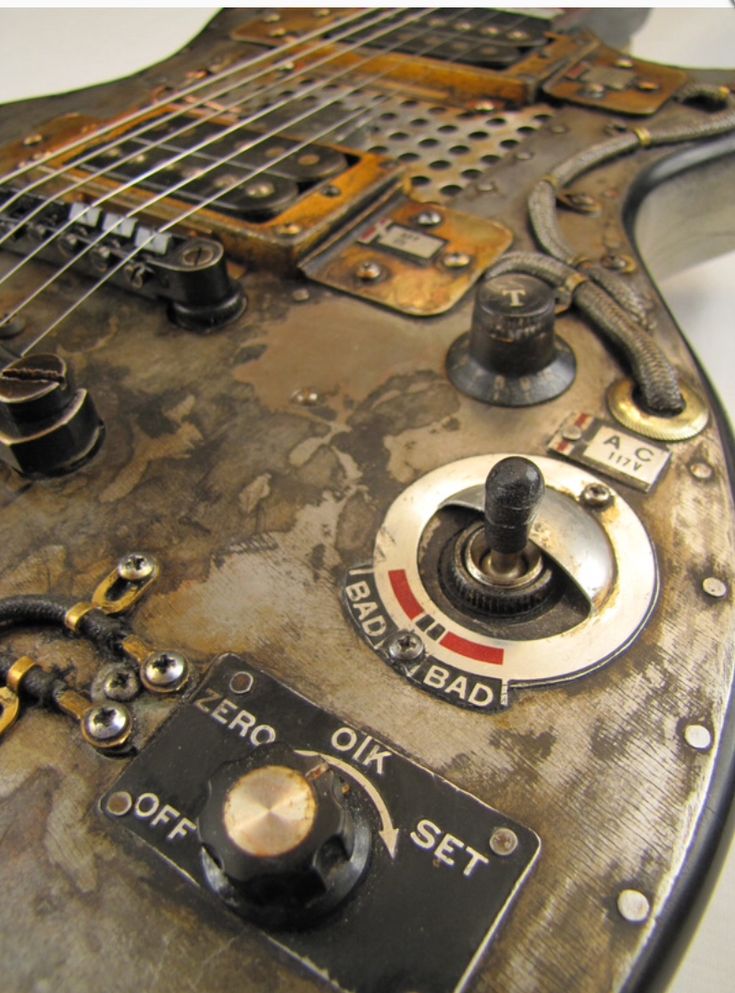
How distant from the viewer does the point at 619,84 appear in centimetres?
143

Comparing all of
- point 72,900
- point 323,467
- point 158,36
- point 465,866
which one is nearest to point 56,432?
point 323,467

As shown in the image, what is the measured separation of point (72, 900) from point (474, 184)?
105cm

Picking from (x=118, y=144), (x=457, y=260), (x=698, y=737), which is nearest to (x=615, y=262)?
(x=457, y=260)

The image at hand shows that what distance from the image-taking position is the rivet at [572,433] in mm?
873

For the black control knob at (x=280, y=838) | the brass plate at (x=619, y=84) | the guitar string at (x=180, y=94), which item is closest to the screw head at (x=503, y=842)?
the black control knob at (x=280, y=838)

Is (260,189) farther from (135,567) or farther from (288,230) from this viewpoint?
(135,567)

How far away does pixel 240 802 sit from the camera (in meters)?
0.53

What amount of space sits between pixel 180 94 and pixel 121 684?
1071mm

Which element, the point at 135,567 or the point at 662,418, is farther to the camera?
the point at 662,418

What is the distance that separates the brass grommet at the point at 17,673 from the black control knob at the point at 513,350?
0.52 metres

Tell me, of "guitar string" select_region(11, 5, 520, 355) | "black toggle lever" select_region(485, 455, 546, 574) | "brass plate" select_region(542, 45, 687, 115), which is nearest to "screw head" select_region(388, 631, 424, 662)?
"black toggle lever" select_region(485, 455, 546, 574)

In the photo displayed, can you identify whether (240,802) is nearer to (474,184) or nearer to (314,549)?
(314,549)

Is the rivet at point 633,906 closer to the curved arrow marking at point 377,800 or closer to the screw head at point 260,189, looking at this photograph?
the curved arrow marking at point 377,800

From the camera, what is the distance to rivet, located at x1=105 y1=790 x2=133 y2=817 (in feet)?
2.06
